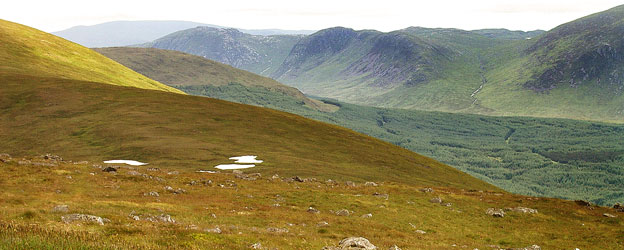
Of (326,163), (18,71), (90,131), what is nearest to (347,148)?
(326,163)

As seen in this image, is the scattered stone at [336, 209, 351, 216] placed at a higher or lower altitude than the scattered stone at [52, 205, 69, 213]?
lower

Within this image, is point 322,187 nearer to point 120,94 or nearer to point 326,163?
point 326,163

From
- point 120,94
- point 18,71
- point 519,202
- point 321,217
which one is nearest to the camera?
point 321,217

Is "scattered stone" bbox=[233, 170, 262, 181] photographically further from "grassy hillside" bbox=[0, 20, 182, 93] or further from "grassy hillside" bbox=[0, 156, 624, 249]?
"grassy hillside" bbox=[0, 20, 182, 93]

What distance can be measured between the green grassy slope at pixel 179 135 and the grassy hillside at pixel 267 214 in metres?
18.7

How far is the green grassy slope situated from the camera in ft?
255

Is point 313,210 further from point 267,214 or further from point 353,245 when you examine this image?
point 353,245

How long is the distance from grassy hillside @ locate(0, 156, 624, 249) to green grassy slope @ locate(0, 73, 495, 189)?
61.2ft

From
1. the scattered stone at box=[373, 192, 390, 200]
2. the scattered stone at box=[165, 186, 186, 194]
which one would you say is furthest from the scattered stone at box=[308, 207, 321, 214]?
the scattered stone at box=[373, 192, 390, 200]

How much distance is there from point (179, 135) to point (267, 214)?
57927 mm

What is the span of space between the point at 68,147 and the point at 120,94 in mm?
46979

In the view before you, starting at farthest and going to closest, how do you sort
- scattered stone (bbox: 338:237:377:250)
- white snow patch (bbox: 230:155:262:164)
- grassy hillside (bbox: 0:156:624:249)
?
white snow patch (bbox: 230:155:262:164)
grassy hillside (bbox: 0:156:624:249)
scattered stone (bbox: 338:237:377:250)

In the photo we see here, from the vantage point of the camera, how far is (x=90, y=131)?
88.2 meters

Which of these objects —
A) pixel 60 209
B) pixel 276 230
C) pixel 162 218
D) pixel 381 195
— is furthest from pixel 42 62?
pixel 276 230
